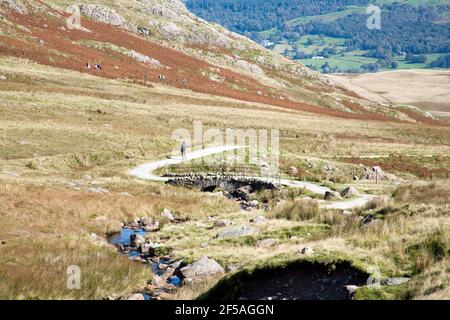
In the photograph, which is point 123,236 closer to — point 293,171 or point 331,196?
point 331,196

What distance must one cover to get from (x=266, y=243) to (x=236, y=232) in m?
3.11

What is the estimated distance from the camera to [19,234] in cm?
2444

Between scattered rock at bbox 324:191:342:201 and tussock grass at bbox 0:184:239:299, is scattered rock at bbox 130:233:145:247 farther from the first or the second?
scattered rock at bbox 324:191:342:201

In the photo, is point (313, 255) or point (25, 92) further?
point (25, 92)

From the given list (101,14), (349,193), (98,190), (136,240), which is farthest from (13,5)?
(136,240)

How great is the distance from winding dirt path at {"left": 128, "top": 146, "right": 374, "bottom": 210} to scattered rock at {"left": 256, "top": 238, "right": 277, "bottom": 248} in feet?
27.7

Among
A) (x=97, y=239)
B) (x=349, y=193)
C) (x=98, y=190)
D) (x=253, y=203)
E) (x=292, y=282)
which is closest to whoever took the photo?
(x=292, y=282)

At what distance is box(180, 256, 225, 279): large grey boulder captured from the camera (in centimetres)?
2091

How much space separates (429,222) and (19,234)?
17247 mm

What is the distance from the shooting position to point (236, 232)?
27.4 meters

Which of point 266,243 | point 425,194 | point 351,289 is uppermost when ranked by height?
point 351,289

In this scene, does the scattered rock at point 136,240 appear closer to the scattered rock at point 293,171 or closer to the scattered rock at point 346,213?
the scattered rock at point 346,213
